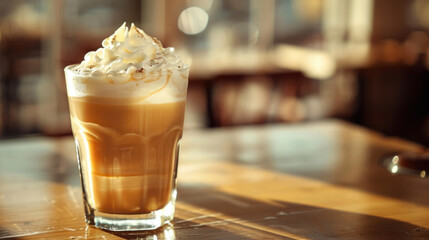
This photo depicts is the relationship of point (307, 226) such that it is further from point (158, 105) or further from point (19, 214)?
point (19, 214)

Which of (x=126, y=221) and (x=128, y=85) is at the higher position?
(x=128, y=85)

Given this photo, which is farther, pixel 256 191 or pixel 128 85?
pixel 256 191

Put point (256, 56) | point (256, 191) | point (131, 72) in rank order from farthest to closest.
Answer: point (256, 56) → point (256, 191) → point (131, 72)

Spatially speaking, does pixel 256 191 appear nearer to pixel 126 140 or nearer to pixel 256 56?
pixel 126 140

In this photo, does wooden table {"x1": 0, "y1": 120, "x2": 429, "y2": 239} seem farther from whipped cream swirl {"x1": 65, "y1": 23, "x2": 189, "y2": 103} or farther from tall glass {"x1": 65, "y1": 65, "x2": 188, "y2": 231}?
whipped cream swirl {"x1": 65, "y1": 23, "x2": 189, "y2": 103}

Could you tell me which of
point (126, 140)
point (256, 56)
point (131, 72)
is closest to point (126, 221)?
point (126, 140)

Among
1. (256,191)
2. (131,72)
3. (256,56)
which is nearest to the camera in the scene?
(131,72)

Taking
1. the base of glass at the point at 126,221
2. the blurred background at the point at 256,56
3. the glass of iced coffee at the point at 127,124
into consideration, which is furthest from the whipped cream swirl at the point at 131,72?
the blurred background at the point at 256,56

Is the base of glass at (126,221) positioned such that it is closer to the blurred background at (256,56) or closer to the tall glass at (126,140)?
the tall glass at (126,140)
